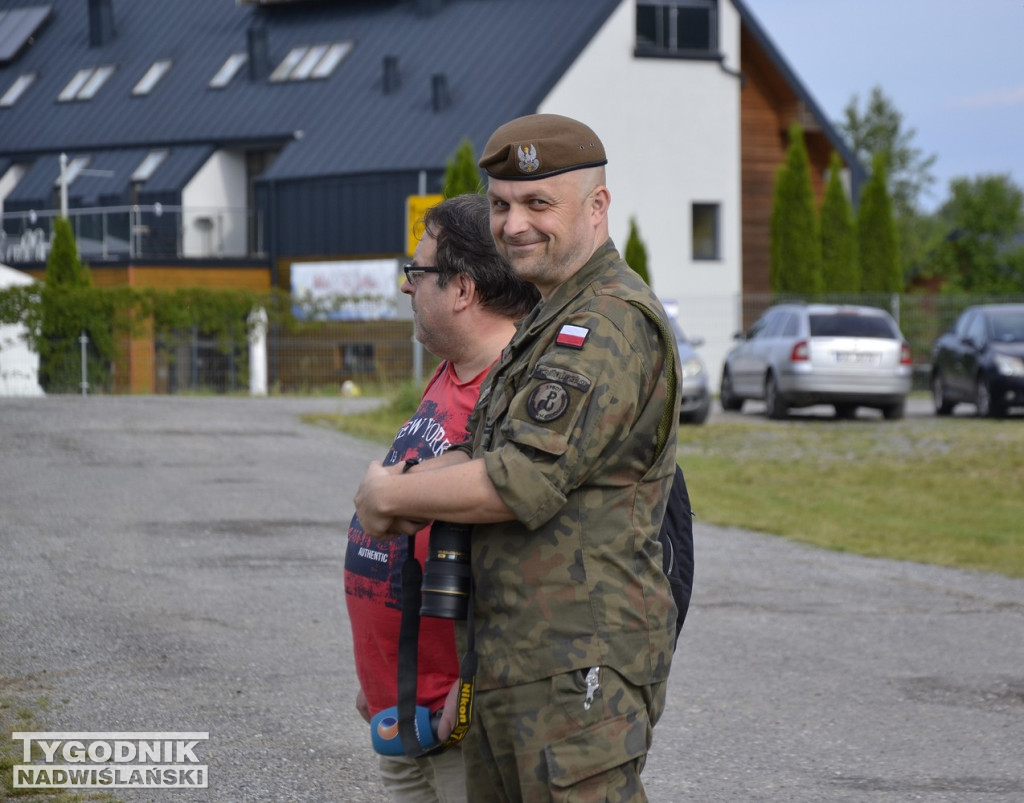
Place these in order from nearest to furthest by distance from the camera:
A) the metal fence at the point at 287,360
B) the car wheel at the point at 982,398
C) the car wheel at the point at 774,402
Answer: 1. the car wheel at the point at 982,398
2. the car wheel at the point at 774,402
3. the metal fence at the point at 287,360

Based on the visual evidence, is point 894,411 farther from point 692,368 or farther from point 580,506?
point 580,506

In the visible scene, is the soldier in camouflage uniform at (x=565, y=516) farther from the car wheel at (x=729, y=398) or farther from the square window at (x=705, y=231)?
the square window at (x=705, y=231)

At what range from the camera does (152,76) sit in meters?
A: 44.9

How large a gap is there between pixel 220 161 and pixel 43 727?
125 ft

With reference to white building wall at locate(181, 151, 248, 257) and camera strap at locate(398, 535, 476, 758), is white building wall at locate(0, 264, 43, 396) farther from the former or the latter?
camera strap at locate(398, 535, 476, 758)

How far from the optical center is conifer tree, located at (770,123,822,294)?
1556 inches

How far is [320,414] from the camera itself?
64.4ft

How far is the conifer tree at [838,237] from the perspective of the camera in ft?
131

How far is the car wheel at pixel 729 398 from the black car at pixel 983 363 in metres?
3.03

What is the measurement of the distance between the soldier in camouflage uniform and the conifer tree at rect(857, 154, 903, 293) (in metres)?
38.5

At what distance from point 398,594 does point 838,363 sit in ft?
64.2

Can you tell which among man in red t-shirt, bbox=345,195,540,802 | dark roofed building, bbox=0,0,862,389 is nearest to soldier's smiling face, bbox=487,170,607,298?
man in red t-shirt, bbox=345,195,540,802

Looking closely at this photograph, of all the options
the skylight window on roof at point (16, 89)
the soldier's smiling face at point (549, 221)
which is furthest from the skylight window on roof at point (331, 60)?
the soldier's smiling face at point (549, 221)

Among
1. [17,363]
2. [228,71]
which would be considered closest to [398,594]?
[17,363]
